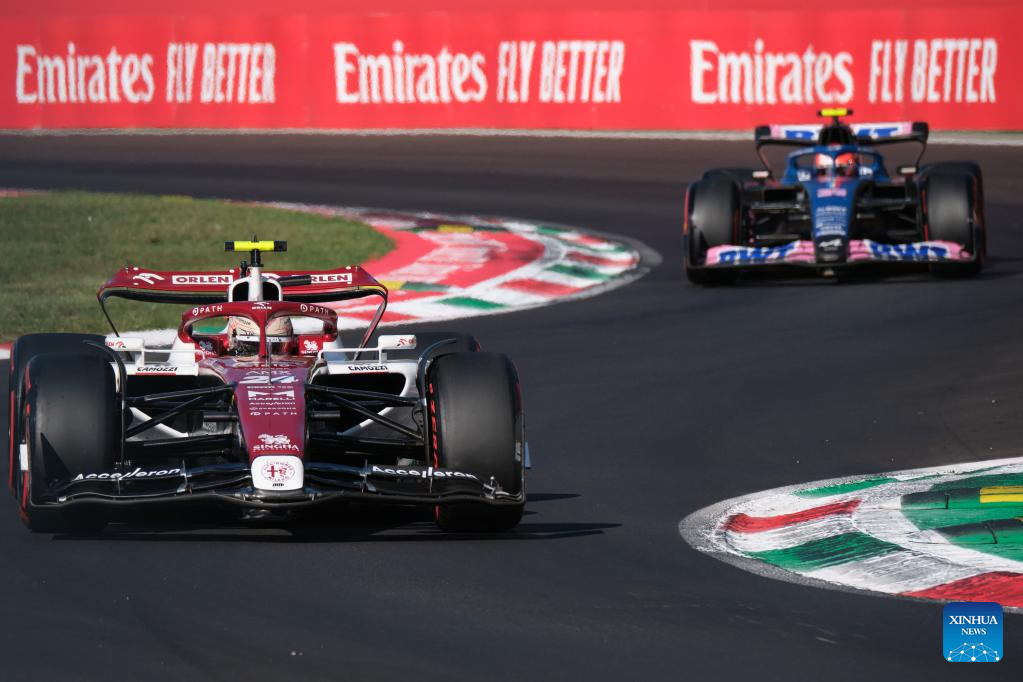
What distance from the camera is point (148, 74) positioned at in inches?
1394

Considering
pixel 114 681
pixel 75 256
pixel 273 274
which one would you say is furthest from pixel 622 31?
pixel 114 681

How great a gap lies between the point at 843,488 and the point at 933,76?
22.3 metres

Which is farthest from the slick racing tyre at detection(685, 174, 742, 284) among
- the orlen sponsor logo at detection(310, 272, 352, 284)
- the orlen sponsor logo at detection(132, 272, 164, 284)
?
the orlen sponsor logo at detection(132, 272, 164, 284)

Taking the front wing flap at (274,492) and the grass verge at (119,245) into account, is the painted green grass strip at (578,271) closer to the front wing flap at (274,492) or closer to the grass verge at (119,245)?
the grass verge at (119,245)

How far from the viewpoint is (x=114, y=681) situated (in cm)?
618

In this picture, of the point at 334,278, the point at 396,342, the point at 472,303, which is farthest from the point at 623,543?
the point at 472,303

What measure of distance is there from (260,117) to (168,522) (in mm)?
26966

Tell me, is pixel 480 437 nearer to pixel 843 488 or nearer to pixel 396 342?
pixel 396 342

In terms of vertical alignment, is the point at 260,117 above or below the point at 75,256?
above

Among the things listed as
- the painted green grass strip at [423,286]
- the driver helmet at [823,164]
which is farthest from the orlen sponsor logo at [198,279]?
the driver helmet at [823,164]

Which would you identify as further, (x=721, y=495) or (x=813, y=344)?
(x=813, y=344)

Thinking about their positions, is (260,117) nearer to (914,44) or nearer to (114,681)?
(914,44)

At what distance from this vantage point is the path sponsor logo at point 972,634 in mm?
6359

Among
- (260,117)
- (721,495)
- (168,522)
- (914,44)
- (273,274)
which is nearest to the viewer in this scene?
(168,522)
